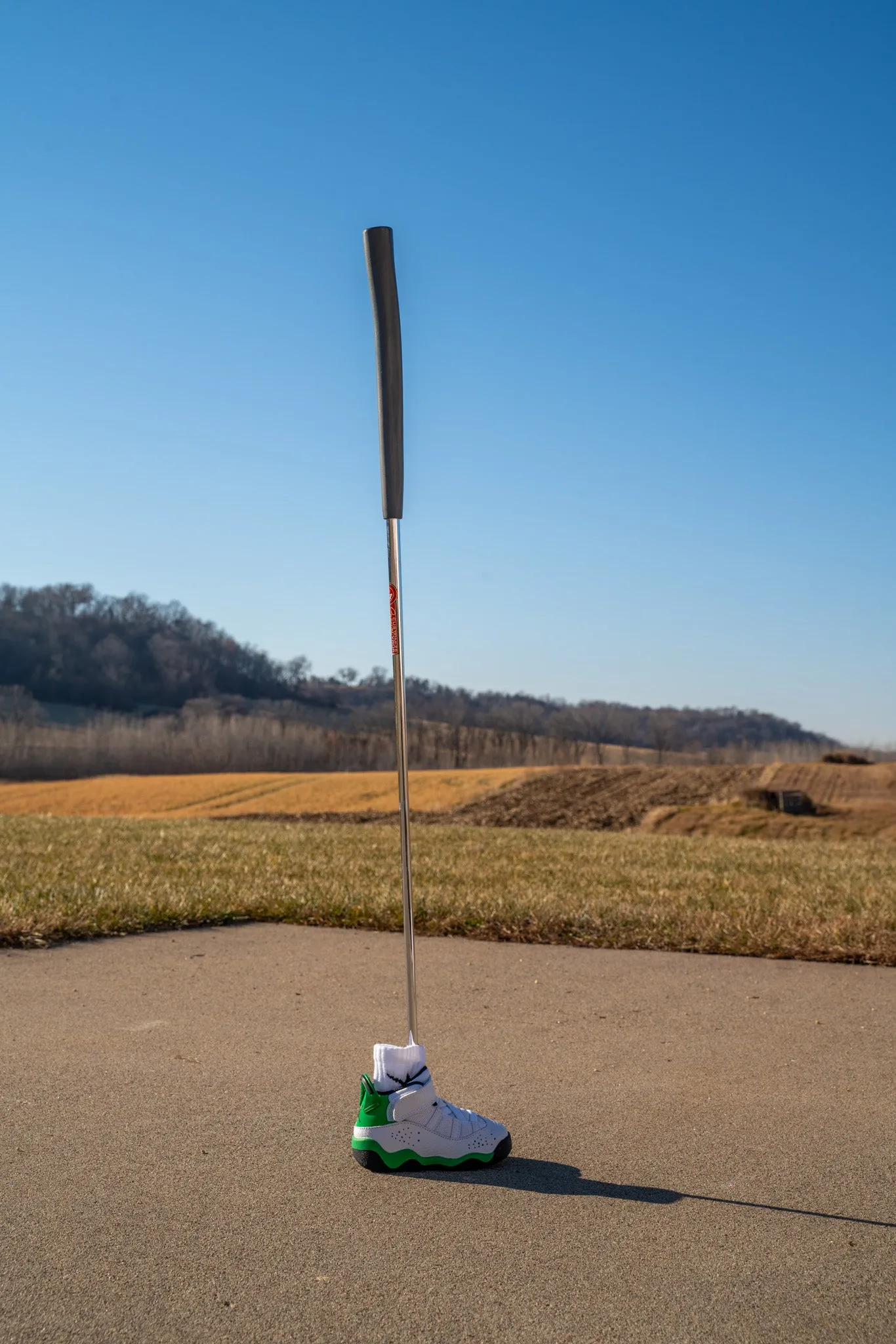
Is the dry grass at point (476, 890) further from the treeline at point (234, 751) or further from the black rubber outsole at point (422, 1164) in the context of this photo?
the treeline at point (234, 751)

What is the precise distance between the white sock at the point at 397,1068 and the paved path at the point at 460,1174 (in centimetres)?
27

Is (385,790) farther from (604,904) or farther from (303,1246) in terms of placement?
(303,1246)

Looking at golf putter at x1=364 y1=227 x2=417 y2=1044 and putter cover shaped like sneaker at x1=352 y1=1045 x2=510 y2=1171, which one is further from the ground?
golf putter at x1=364 y1=227 x2=417 y2=1044

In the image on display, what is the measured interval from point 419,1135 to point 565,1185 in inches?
19.4

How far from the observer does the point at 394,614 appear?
4.05 m

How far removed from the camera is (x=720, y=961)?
6.60m

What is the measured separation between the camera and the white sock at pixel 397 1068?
3641 mm

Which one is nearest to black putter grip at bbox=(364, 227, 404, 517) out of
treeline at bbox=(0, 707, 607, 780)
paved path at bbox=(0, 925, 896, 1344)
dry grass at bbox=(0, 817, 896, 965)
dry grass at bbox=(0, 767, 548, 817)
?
paved path at bbox=(0, 925, 896, 1344)

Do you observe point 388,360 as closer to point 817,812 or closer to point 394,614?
point 394,614

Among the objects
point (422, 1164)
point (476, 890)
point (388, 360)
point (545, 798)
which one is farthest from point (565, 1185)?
point (545, 798)

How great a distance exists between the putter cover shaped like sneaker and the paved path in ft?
0.23

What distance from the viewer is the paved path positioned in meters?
2.63

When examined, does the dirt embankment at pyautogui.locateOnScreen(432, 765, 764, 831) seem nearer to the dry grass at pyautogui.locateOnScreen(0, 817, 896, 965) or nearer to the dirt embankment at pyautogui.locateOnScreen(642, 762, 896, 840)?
the dirt embankment at pyautogui.locateOnScreen(642, 762, 896, 840)

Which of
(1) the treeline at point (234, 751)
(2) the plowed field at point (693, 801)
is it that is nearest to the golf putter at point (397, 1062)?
(2) the plowed field at point (693, 801)
